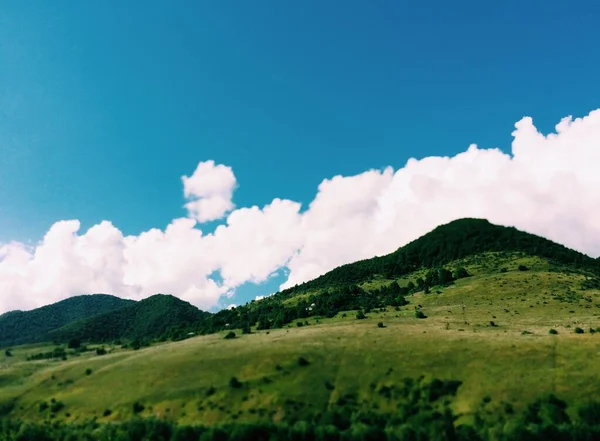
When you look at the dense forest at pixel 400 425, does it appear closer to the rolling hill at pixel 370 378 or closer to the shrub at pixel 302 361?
Answer: the rolling hill at pixel 370 378

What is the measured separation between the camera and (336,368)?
112750 millimetres

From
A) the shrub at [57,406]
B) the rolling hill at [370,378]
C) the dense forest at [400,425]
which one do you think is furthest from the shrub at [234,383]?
the shrub at [57,406]

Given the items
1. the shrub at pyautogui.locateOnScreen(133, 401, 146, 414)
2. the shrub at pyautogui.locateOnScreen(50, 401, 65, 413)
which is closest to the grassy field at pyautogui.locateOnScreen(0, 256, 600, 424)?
the shrub at pyautogui.locateOnScreen(133, 401, 146, 414)

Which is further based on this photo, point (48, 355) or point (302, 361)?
point (48, 355)

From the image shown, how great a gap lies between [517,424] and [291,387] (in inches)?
1854

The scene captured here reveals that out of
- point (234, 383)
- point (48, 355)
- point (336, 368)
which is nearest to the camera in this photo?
point (234, 383)

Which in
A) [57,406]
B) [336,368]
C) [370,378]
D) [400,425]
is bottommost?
[400,425]

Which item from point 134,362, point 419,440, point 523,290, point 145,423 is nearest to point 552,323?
point 523,290

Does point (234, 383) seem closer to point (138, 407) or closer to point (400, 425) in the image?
point (138, 407)

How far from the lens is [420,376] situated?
102 m

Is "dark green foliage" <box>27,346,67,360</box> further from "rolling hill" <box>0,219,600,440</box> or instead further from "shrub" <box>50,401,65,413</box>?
"shrub" <box>50,401,65,413</box>

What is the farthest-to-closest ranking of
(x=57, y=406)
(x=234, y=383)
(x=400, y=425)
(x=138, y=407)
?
1. (x=57, y=406)
2. (x=234, y=383)
3. (x=138, y=407)
4. (x=400, y=425)

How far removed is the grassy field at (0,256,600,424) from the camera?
96438 millimetres

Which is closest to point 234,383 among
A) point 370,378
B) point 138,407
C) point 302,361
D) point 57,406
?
point 302,361
